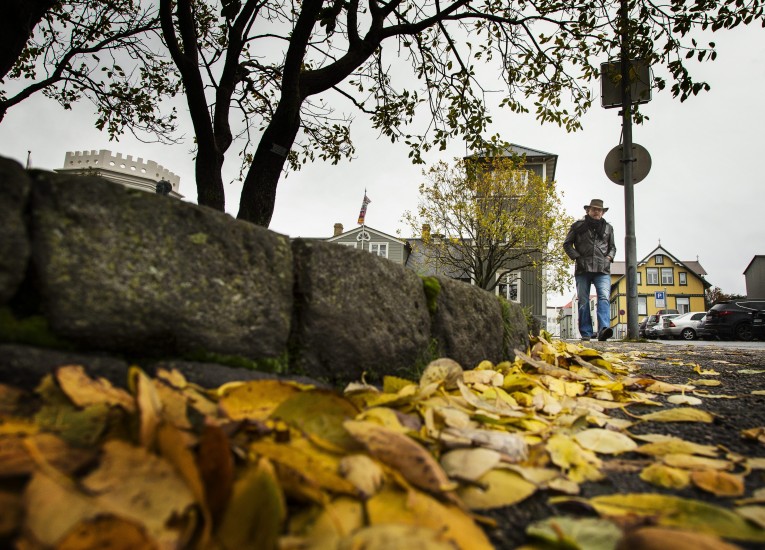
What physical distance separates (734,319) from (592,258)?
12.7 meters

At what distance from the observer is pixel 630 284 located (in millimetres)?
6535

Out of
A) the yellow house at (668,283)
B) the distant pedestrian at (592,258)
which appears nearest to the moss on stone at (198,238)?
the distant pedestrian at (592,258)

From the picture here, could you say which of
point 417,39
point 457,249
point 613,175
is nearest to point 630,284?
point 613,175

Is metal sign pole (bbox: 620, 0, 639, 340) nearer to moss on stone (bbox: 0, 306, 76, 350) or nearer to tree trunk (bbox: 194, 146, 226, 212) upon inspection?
tree trunk (bbox: 194, 146, 226, 212)

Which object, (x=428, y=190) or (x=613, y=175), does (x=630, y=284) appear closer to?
(x=613, y=175)

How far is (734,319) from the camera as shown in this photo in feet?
49.2

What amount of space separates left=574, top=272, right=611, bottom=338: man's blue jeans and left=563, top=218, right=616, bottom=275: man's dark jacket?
0.35 ft

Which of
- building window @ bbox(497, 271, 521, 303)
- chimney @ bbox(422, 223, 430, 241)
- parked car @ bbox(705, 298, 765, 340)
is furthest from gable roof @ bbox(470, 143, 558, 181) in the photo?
parked car @ bbox(705, 298, 765, 340)

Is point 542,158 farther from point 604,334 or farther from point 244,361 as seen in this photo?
point 244,361

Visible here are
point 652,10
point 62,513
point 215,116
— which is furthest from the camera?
point 215,116

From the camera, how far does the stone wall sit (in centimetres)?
89

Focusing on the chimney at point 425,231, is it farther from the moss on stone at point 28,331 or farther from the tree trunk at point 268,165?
the moss on stone at point 28,331

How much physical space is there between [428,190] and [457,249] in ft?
9.71

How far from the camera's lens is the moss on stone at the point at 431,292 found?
195 centimetres
